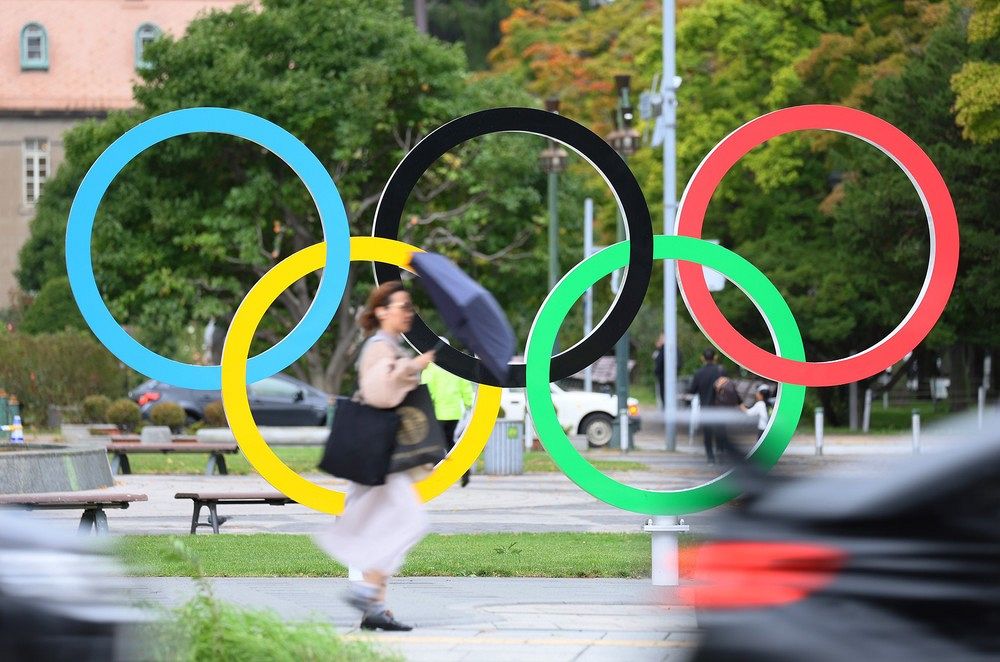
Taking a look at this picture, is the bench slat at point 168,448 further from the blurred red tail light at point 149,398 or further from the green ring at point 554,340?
the blurred red tail light at point 149,398

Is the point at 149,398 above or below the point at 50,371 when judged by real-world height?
below

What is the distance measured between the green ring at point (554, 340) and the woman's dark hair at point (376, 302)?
2179mm

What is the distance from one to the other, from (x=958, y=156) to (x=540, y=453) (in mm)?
11840

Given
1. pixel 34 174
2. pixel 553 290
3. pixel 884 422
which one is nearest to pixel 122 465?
pixel 553 290

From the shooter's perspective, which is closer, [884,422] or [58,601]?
[58,601]

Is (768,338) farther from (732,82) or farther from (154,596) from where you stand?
(154,596)

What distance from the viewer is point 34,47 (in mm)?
74250

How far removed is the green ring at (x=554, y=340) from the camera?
11.4 m

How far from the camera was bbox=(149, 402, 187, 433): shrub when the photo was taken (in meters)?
33.7

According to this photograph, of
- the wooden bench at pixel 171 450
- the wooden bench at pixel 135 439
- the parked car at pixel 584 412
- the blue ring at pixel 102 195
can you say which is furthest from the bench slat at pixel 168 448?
the blue ring at pixel 102 195

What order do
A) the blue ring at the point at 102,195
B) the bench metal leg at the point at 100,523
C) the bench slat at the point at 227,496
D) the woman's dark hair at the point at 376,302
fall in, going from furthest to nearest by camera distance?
the bench slat at the point at 227,496 < the bench metal leg at the point at 100,523 < the blue ring at the point at 102,195 < the woman's dark hair at the point at 376,302

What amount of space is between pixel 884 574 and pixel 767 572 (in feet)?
1.25

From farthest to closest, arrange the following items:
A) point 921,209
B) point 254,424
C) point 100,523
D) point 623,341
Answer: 1. point 921,209
2. point 623,341
3. point 100,523
4. point 254,424

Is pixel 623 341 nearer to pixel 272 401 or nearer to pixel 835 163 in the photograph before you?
pixel 272 401
